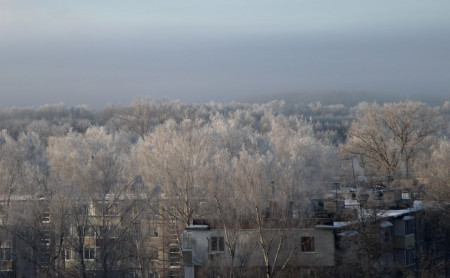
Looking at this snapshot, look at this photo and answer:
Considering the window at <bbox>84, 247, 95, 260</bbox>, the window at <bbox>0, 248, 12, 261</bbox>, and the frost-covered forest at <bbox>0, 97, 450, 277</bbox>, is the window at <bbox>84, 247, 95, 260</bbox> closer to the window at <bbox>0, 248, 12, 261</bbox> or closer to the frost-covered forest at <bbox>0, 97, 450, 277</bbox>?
the frost-covered forest at <bbox>0, 97, 450, 277</bbox>

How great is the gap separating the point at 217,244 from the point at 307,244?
2.80 metres

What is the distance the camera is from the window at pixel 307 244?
20219 millimetres

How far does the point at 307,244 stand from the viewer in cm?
2034

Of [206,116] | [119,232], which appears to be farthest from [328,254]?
[206,116]

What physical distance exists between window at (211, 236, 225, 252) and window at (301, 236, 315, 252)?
2.50 meters

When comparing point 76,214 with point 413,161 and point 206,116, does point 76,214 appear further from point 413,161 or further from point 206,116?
point 206,116

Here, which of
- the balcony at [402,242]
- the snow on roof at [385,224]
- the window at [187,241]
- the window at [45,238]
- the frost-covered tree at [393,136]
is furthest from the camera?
the frost-covered tree at [393,136]

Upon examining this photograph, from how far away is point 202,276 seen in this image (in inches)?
809

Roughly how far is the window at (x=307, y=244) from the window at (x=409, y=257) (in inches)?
167

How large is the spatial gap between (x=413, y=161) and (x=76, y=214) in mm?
22681

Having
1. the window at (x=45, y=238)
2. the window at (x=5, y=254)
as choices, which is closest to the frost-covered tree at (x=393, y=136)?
the window at (x=45, y=238)

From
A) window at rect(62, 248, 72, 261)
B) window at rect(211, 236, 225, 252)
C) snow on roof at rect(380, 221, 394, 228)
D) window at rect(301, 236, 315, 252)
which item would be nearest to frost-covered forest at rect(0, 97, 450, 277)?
window at rect(62, 248, 72, 261)

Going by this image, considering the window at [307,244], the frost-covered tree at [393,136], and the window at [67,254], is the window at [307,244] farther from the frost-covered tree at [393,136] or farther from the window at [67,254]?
the frost-covered tree at [393,136]

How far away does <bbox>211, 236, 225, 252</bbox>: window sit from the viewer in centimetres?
2100
